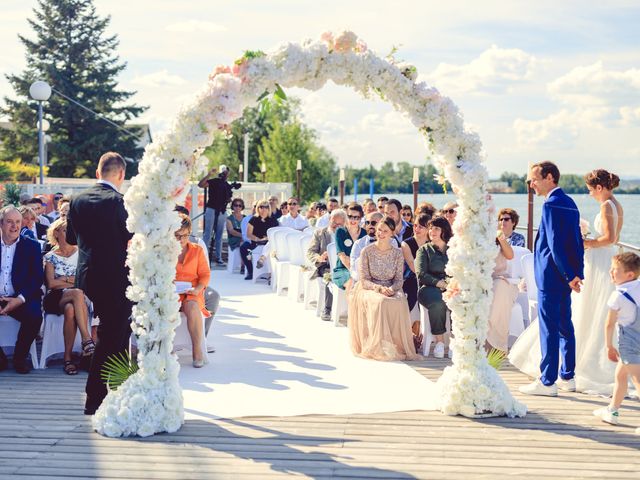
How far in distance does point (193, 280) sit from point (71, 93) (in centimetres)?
3716

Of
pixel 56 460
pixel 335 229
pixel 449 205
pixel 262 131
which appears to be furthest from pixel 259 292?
pixel 262 131

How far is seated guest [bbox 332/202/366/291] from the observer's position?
9453mm

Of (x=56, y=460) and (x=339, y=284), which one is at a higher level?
(x=339, y=284)

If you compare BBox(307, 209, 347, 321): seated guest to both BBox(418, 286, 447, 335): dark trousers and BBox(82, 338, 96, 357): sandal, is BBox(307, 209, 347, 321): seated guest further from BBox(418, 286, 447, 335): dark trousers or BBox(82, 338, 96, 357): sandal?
BBox(82, 338, 96, 357): sandal

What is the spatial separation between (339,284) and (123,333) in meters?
4.00

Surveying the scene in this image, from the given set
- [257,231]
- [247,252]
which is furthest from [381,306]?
[247,252]

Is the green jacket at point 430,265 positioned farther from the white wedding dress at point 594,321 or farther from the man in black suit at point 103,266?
the man in black suit at point 103,266

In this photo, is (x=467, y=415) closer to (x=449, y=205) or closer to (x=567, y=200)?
(x=567, y=200)

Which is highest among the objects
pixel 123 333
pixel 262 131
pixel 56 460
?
pixel 262 131

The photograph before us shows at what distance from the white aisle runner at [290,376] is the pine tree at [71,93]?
3453 cm

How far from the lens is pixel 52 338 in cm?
749

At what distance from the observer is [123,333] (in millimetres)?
5859

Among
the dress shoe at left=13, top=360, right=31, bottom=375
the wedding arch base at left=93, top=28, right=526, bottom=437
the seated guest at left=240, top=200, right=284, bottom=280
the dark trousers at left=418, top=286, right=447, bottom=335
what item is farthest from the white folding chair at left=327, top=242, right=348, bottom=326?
the seated guest at left=240, top=200, right=284, bottom=280

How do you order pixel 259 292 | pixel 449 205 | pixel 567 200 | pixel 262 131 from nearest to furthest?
1. pixel 567 200
2. pixel 449 205
3. pixel 259 292
4. pixel 262 131
